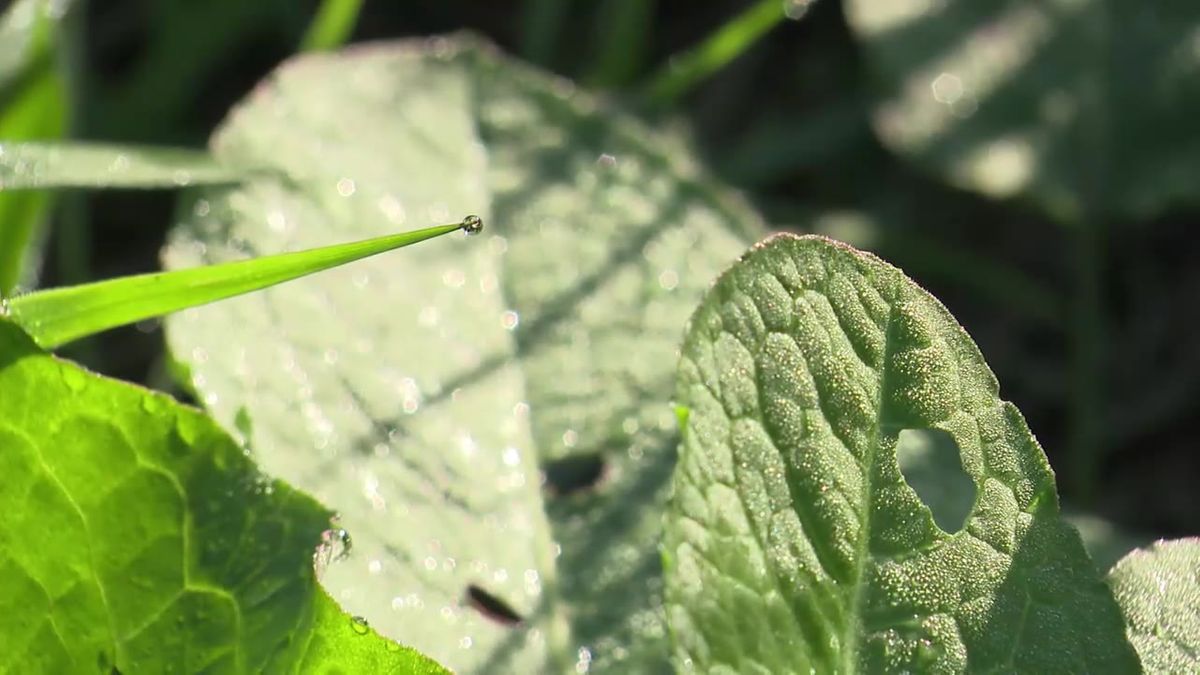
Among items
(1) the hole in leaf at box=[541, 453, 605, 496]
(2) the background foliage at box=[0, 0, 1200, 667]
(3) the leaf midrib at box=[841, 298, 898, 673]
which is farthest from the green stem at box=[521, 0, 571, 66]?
(3) the leaf midrib at box=[841, 298, 898, 673]

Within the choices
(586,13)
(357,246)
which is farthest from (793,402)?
(586,13)

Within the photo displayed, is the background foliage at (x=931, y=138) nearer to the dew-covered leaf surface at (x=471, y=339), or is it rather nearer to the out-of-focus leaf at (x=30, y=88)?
the out-of-focus leaf at (x=30, y=88)

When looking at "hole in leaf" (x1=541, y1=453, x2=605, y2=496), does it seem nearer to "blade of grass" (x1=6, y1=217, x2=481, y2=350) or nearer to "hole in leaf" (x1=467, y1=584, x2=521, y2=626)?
"hole in leaf" (x1=467, y1=584, x2=521, y2=626)

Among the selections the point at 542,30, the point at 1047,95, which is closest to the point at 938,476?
the point at 1047,95

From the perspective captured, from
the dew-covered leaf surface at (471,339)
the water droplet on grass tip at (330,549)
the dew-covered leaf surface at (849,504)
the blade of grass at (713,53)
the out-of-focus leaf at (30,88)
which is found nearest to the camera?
the dew-covered leaf surface at (849,504)

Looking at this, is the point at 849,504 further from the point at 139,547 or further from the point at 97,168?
the point at 97,168

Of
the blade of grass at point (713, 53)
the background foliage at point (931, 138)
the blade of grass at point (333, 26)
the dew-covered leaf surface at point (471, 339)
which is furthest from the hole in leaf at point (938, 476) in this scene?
the blade of grass at point (333, 26)
